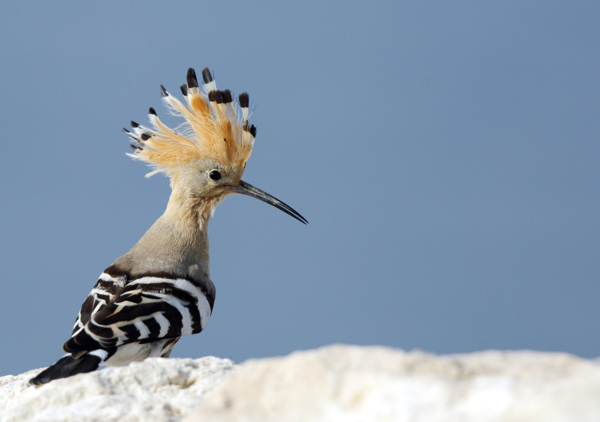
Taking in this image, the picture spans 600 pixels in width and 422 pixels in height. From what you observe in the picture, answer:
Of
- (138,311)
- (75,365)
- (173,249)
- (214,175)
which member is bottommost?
(75,365)

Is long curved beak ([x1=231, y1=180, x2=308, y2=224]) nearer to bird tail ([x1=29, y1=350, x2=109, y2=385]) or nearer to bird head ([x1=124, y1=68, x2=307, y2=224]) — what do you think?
bird head ([x1=124, y1=68, x2=307, y2=224])

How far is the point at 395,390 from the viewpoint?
1303 mm

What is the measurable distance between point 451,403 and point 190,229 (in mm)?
3620

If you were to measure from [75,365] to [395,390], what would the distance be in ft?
8.06

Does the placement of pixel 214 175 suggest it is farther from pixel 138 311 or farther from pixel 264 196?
pixel 138 311

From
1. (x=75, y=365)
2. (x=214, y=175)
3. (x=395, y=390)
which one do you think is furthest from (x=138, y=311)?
(x=395, y=390)

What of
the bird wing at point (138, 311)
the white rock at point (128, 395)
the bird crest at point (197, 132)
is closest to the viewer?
the white rock at point (128, 395)

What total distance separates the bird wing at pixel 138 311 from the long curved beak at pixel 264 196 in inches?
38.0

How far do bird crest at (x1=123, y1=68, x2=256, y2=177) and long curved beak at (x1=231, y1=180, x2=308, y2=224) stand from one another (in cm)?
22

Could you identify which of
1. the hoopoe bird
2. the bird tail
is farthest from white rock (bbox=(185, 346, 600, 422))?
the hoopoe bird

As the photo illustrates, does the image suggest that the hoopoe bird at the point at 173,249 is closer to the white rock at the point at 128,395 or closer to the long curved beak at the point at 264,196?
the long curved beak at the point at 264,196

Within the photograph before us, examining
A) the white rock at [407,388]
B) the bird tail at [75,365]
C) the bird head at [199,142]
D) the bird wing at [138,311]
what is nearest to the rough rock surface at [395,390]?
the white rock at [407,388]

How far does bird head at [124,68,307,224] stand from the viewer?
483 cm

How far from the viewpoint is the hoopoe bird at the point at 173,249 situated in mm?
3689
